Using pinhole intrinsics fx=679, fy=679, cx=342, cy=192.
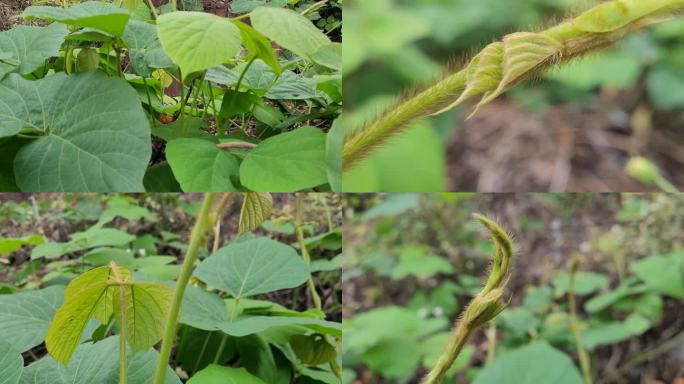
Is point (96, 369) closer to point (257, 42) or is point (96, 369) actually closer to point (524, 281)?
point (257, 42)

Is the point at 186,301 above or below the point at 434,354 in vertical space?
above

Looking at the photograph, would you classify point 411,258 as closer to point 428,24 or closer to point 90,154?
point 428,24

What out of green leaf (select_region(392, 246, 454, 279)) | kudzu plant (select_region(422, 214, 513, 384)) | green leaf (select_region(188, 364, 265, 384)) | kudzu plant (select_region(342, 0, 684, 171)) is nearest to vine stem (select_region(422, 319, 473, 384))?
kudzu plant (select_region(422, 214, 513, 384))

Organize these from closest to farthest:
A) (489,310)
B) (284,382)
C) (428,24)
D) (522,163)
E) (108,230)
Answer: (489,310) < (284,382) < (108,230) < (428,24) < (522,163)

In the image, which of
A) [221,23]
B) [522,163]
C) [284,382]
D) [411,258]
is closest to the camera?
→ [221,23]

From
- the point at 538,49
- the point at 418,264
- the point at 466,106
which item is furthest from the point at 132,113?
the point at 466,106

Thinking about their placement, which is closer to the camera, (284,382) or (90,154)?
(90,154)

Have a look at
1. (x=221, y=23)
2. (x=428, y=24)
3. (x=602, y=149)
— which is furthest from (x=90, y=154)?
(x=602, y=149)
